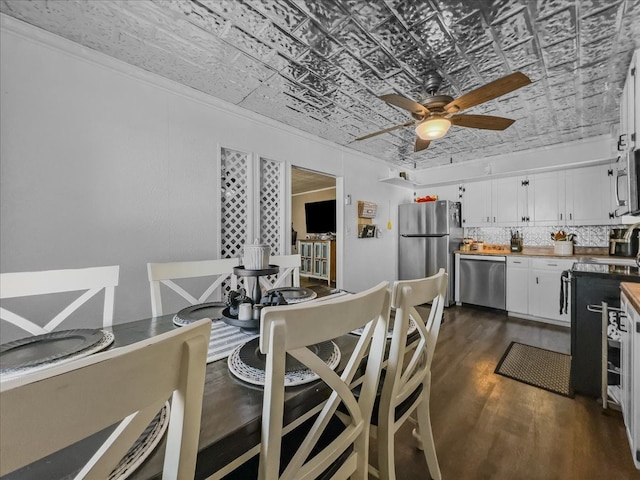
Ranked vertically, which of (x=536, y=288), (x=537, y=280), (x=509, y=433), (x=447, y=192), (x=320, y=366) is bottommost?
(x=509, y=433)

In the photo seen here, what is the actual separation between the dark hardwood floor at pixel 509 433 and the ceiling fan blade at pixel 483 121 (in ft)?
6.91

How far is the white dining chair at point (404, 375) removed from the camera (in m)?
0.98

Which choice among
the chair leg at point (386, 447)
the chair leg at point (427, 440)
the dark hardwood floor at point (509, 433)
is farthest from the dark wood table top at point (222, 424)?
the dark hardwood floor at point (509, 433)

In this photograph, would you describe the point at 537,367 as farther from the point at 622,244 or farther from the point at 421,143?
the point at 421,143

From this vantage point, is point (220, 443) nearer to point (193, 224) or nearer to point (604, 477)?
point (604, 477)

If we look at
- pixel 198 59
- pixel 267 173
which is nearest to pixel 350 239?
pixel 267 173

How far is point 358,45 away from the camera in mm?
1860

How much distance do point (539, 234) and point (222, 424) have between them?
521 centimetres

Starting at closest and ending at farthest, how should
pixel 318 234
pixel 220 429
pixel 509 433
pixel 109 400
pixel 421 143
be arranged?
pixel 109 400 < pixel 220 429 < pixel 509 433 < pixel 421 143 < pixel 318 234

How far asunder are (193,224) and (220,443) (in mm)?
2184

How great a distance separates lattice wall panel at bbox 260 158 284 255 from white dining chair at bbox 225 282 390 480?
7.39 feet

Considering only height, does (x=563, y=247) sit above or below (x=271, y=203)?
below

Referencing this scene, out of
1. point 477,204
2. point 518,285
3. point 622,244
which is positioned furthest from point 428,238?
point 622,244

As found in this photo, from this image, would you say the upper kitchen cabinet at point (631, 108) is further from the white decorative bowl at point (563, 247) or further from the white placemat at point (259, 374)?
the white placemat at point (259, 374)
